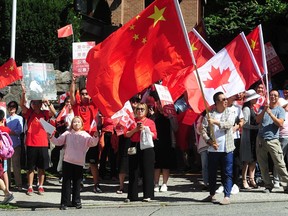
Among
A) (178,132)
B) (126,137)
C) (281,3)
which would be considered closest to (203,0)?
(281,3)

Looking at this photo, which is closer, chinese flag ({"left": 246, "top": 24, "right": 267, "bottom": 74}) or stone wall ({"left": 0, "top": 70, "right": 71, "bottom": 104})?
chinese flag ({"left": 246, "top": 24, "right": 267, "bottom": 74})

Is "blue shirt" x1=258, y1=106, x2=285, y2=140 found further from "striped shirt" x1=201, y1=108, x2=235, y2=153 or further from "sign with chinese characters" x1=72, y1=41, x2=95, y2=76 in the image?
"sign with chinese characters" x1=72, y1=41, x2=95, y2=76

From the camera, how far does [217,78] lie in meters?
10.4

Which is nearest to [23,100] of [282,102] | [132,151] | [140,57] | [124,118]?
[124,118]

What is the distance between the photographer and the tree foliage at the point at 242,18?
16797mm

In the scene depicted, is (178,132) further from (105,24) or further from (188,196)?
(105,24)

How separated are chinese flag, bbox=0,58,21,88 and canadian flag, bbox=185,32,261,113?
341 cm

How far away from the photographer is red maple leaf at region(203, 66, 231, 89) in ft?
33.8

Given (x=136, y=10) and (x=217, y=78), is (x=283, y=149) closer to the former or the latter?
(x=217, y=78)

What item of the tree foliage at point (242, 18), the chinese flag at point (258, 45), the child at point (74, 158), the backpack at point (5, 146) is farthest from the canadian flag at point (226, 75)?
the tree foliage at point (242, 18)

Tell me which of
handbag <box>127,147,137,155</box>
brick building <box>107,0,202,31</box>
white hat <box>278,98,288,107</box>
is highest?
brick building <box>107,0,202,31</box>

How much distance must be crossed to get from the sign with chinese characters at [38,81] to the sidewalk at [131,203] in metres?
1.73

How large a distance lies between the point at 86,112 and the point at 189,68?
2005 mm

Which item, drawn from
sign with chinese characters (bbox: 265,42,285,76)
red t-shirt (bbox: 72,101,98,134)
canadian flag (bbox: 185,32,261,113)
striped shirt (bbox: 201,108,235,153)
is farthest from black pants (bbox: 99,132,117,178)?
Answer: sign with chinese characters (bbox: 265,42,285,76)
